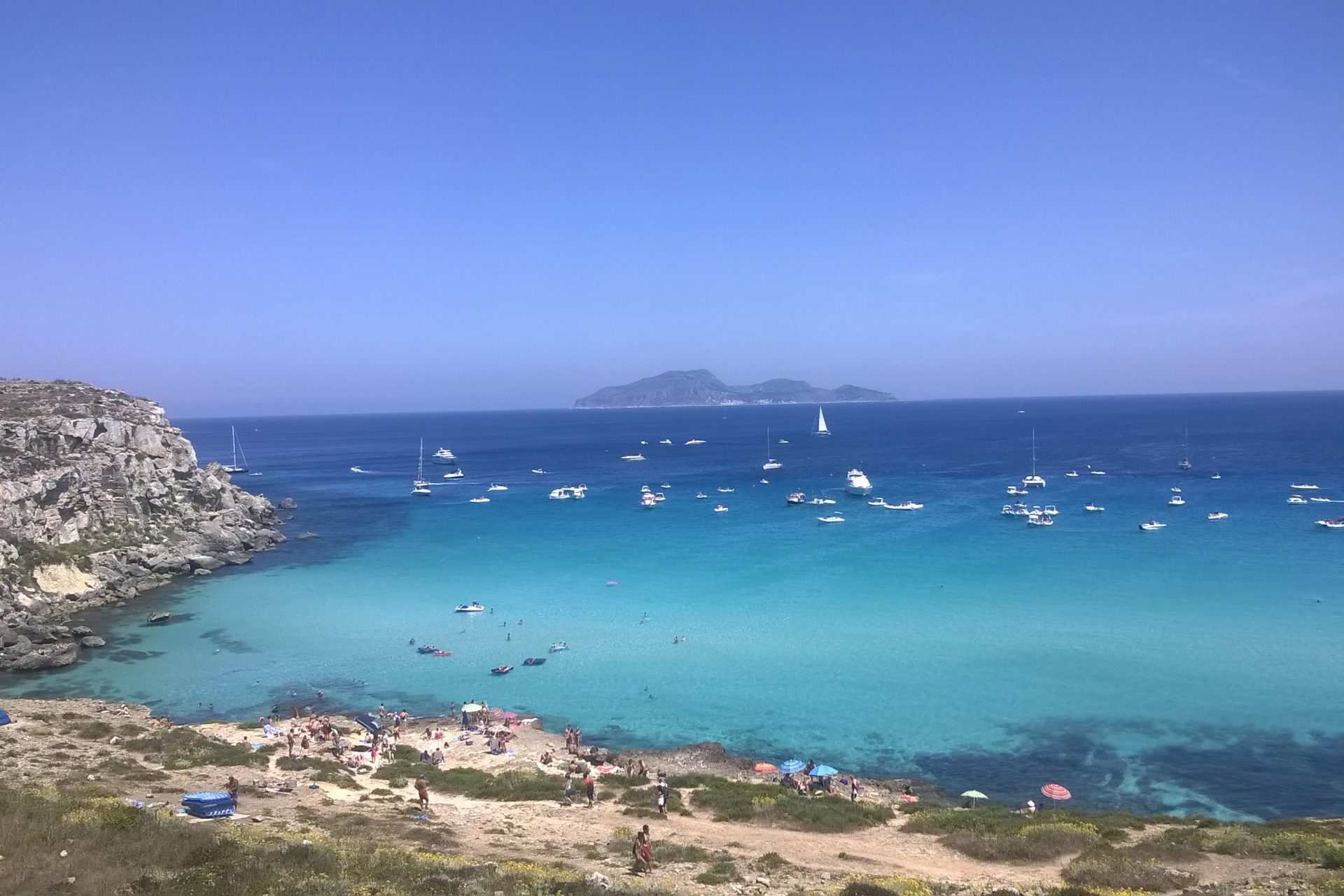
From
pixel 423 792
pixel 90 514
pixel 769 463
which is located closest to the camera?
pixel 423 792

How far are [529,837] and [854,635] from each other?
81.4 ft

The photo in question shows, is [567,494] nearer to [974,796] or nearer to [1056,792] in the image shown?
[974,796]

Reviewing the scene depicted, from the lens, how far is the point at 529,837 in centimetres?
1864

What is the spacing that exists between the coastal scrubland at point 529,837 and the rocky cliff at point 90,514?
21890mm

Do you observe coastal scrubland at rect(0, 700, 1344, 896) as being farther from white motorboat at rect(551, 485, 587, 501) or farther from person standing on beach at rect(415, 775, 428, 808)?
white motorboat at rect(551, 485, 587, 501)

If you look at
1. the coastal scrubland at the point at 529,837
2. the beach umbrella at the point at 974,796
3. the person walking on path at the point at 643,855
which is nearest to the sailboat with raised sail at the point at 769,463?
the coastal scrubland at the point at 529,837

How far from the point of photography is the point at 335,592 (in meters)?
50.6

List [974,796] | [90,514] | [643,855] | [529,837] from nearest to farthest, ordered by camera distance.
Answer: [643,855], [529,837], [974,796], [90,514]

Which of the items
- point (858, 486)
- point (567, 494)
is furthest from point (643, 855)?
point (858, 486)

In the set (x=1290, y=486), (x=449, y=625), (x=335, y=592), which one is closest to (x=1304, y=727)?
(x=449, y=625)

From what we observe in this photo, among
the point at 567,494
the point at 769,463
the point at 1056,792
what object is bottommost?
the point at 1056,792

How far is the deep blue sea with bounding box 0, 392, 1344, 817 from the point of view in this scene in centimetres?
2742

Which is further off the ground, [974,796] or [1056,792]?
[1056,792]

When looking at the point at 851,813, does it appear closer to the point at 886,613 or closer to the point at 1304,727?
the point at 1304,727
